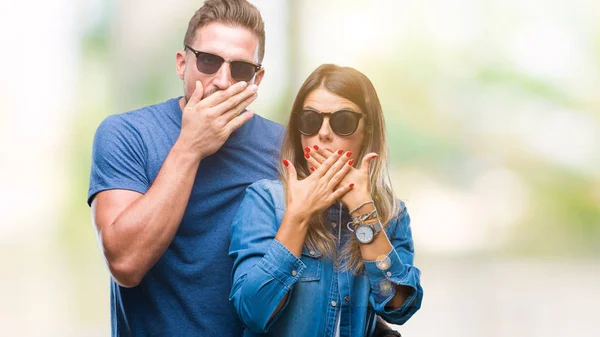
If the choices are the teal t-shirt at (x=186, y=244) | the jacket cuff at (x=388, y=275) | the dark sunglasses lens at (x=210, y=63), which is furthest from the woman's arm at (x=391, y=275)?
the dark sunglasses lens at (x=210, y=63)

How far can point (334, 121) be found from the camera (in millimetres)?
1145

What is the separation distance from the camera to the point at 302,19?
167cm

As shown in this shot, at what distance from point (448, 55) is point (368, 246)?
1.22 m

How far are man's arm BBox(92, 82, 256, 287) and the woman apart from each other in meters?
0.09

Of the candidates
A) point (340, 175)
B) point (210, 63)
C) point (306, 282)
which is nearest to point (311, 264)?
point (306, 282)

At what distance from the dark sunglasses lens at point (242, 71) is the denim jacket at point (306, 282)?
0.57 ft

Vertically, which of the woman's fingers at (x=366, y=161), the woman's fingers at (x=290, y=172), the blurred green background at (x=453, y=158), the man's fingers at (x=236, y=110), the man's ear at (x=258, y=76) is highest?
the man's ear at (x=258, y=76)

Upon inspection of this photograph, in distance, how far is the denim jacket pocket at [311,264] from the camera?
112 centimetres

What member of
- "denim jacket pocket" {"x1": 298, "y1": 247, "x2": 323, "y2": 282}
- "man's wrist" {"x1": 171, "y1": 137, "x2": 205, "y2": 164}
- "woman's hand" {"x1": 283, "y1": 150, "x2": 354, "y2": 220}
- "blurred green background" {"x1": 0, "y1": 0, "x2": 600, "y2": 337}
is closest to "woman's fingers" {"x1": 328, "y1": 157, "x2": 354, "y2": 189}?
"woman's hand" {"x1": 283, "y1": 150, "x2": 354, "y2": 220}

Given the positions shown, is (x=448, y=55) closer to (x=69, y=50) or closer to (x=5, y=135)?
(x=69, y=50)

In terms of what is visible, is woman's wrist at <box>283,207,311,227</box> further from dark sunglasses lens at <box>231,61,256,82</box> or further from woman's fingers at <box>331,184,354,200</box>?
dark sunglasses lens at <box>231,61,256,82</box>

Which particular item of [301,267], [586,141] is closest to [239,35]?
[301,267]

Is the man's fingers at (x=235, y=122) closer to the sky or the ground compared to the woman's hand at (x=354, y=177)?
closer to the sky

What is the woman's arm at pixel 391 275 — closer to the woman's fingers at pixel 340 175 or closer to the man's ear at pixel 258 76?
the woman's fingers at pixel 340 175
